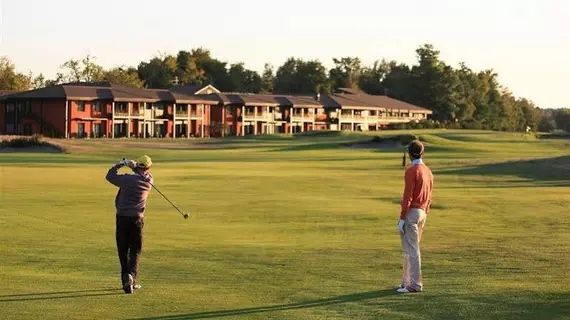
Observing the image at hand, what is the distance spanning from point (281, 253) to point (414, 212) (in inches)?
191

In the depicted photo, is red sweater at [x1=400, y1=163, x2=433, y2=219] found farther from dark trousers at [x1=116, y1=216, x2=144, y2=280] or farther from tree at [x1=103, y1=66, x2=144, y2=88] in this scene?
tree at [x1=103, y1=66, x2=144, y2=88]

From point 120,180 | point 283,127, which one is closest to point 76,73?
point 283,127

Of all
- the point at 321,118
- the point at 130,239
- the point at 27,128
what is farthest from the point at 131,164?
the point at 321,118

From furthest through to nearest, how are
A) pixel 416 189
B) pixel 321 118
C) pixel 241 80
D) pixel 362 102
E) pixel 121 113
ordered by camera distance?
pixel 241 80 < pixel 362 102 < pixel 321 118 < pixel 121 113 < pixel 416 189

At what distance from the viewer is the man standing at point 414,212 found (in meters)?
14.6

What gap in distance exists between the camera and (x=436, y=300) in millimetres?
14008

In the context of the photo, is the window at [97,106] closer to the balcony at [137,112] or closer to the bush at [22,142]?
the balcony at [137,112]

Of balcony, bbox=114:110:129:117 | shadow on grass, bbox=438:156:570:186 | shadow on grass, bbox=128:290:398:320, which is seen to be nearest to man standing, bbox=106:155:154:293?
shadow on grass, bbox=128:290:398:320

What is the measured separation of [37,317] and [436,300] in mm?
5538

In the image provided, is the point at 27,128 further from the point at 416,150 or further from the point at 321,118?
the point at 416,150

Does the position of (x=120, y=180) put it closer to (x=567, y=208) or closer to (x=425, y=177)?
(x=425, y=177)

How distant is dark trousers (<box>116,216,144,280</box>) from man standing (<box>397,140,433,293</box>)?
3.90 m

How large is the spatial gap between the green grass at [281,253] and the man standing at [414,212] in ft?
1.18

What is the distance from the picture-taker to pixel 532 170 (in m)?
52.7
